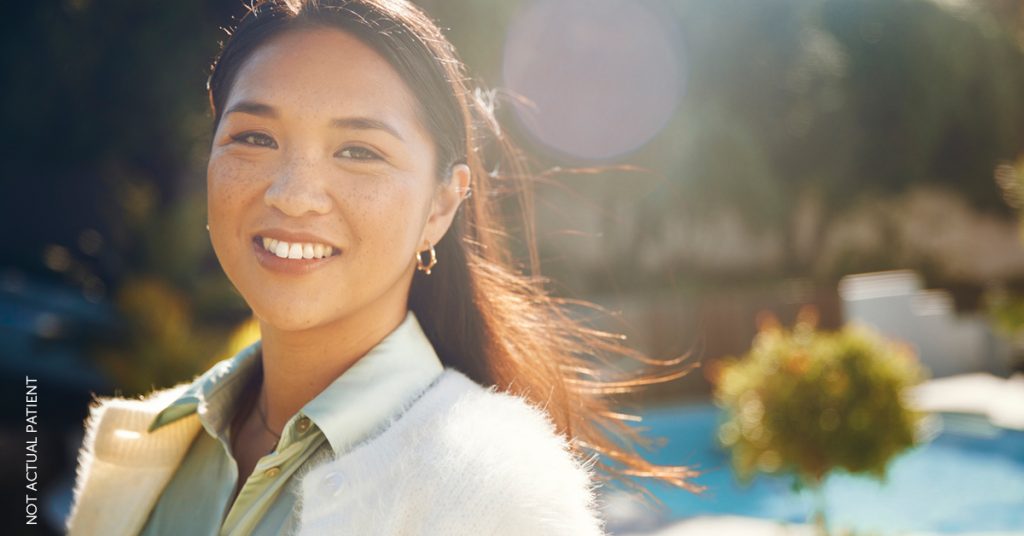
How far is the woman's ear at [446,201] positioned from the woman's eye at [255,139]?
228 mm

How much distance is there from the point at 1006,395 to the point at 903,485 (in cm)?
227

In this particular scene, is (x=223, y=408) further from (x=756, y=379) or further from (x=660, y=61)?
(x=660, y=61)

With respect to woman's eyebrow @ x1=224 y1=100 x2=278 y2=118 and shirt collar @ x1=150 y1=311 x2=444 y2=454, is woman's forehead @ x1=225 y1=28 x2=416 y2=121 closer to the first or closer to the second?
woman's eyebrow @ x1=224 y1=100 x2=278 y2=118

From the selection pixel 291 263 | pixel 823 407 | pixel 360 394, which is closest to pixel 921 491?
pixel 823 407

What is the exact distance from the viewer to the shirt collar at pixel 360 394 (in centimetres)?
109

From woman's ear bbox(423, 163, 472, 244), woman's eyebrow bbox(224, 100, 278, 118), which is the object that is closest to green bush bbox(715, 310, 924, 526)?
woman's ear bbox(423, 163, 472, 244)

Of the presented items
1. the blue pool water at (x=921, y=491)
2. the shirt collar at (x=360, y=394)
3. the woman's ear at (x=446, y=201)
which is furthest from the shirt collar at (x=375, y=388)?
the blue pool water at (x=921, y=491)

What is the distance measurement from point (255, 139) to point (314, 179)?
116 mm

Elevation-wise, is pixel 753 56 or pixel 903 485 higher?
pixel 753 56

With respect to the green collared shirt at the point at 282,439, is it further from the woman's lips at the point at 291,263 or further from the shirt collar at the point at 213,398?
the woman's lips at the point at 291,263

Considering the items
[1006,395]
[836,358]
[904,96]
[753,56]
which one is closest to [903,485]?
[1006,395]

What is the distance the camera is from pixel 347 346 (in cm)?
119

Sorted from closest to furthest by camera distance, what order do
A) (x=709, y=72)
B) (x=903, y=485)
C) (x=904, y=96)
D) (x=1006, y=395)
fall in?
(x=903, y=485)
(x=1006, y=395)
(x=709, y=72)
(x=904, y=96)

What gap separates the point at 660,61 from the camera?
13703mm
